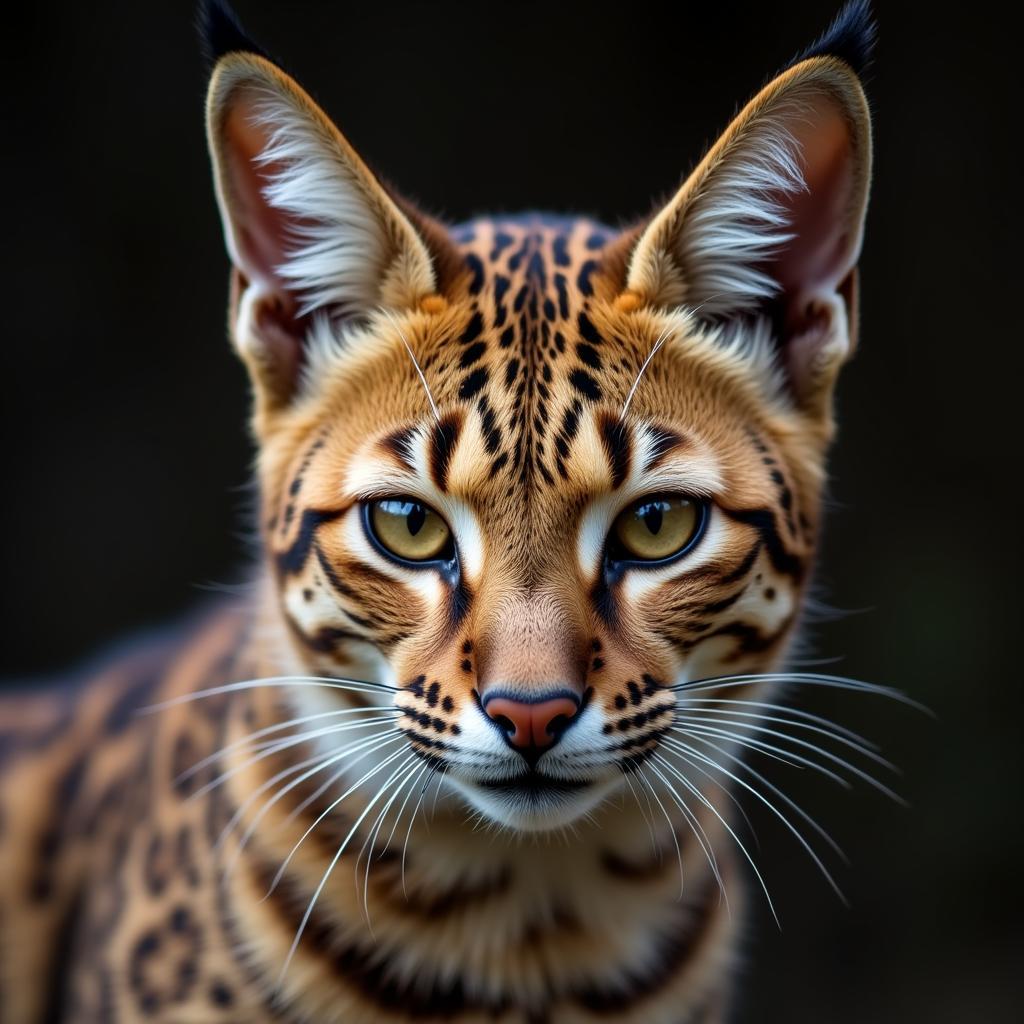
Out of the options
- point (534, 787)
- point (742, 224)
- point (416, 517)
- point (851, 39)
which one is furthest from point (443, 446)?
point (851, 39)

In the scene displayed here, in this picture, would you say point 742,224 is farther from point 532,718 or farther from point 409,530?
point 532,718

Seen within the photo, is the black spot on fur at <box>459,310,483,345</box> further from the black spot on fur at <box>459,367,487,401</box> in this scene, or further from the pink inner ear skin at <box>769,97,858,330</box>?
the pink inner ear skin at <box>769,97,858,330</box>

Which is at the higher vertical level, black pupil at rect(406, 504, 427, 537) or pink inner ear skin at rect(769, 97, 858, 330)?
pink inner ear skin at rect(769, 97, 858, 330)

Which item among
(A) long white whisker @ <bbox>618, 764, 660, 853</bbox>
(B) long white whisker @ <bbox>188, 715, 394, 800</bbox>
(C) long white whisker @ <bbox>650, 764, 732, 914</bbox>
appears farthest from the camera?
(C) long white whisker @ <bbox>650, 764, 732, 914</bbox>

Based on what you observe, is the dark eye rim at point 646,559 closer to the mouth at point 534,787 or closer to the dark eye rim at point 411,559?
the dark eye rim at point 411,559

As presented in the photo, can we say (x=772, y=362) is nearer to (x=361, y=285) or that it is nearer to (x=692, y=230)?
(x=692, y=230)

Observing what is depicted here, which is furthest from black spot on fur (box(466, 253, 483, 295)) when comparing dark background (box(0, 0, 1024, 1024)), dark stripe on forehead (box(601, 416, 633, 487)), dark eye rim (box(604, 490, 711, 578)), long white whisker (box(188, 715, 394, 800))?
dark background (box(0, 0, 1024, 1024))

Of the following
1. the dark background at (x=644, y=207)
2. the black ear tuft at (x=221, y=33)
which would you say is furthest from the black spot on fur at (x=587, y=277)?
the dark background at (x=644, y=207)
